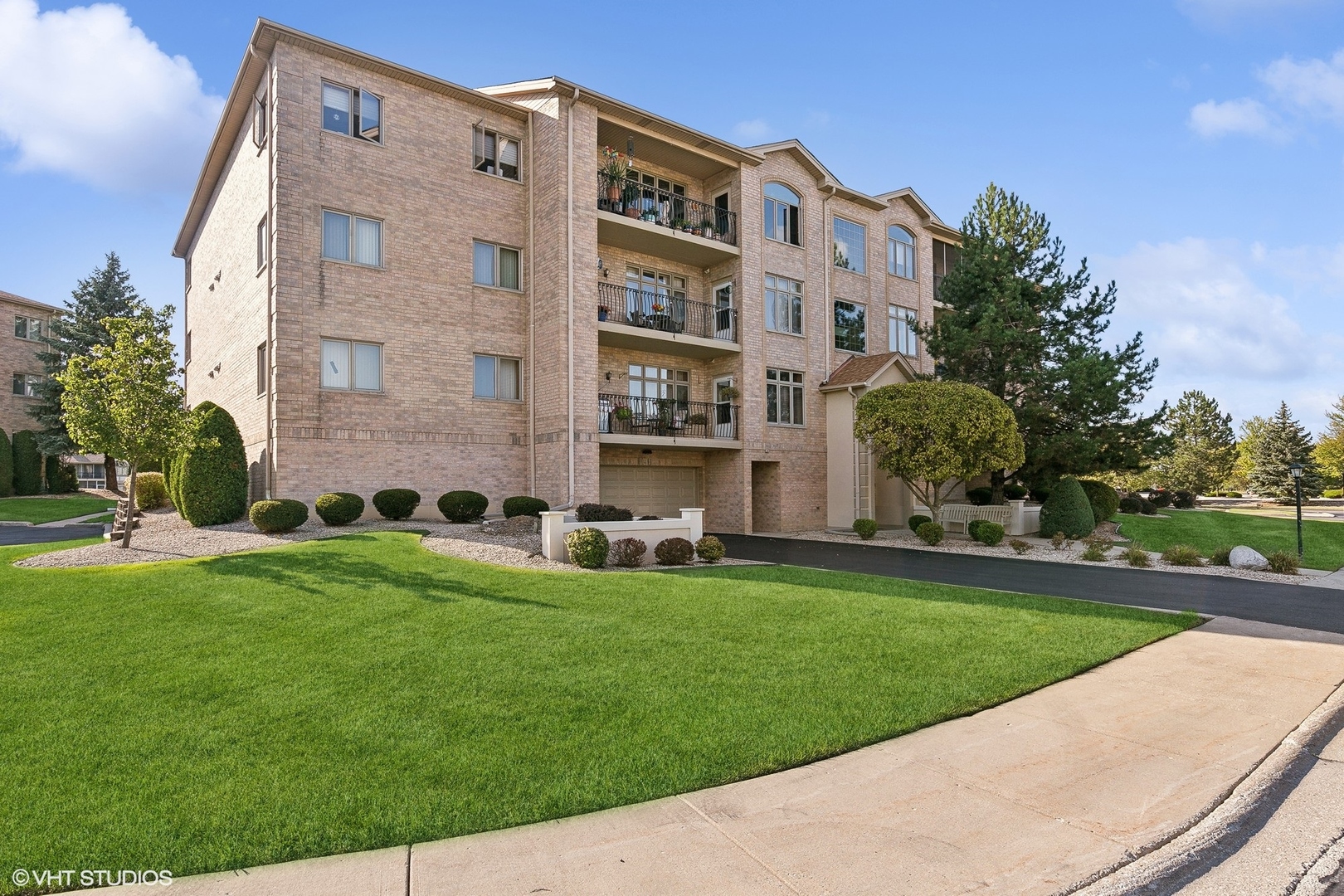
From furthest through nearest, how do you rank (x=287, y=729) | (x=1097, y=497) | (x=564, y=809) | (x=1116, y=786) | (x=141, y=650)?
1. (x=1097, y=497)
2. (x=141, y=650)
3. (x=287, y=729)
4. (x=1116, y=786)
5. (x=564, y=809)

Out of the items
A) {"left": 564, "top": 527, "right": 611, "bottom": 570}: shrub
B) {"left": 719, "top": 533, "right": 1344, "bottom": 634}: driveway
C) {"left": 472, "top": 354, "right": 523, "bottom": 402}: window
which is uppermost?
{"left": 472, "top": 354, "right": 523, "bottom": 402}: window

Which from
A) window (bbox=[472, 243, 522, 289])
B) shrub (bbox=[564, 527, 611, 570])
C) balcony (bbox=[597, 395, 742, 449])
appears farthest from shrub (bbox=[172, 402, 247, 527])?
shrub (bbox=[564, 527, 611, 570])

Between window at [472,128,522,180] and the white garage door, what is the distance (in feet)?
29.3

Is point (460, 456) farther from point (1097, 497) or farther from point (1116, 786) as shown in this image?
point (1097, 497)

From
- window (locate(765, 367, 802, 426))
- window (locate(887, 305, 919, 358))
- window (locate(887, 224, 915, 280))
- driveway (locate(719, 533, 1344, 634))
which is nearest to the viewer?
driveway (locate(719, 533, 1344, 634))

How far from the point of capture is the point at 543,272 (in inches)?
787

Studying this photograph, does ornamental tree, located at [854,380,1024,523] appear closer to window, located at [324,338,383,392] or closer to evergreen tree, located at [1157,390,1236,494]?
window, located at [324,338,383,392]

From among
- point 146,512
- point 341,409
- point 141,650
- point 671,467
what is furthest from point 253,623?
point 146,512

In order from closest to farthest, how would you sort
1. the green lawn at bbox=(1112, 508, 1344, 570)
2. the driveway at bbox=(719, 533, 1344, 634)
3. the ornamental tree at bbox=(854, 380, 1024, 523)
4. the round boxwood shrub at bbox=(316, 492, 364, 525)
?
1. the driveway at bbox=(719, 533, 1344, 634)
2. the round boxwood shrub at bbox=(316, 492, 364, 525)
3. the green lawn at bbox=(1112, 508, 1344, 570)
4. the ornamental tree at bbox=(854, 380, 1024, 523)

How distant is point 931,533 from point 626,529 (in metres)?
9.18

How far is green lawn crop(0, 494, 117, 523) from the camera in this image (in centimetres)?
2497

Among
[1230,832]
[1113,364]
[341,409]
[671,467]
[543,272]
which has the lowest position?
[1230,832]

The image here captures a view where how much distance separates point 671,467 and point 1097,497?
48.8 feet

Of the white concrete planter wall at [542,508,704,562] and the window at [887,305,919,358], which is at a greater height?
the window at [887,305,919,358]
